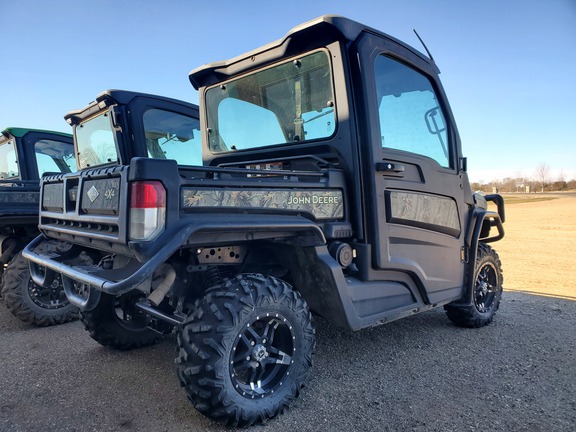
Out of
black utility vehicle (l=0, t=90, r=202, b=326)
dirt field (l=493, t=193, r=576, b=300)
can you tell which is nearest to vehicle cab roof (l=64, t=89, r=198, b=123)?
black utility vehicle (l=0, t=90, r=202, b=326)

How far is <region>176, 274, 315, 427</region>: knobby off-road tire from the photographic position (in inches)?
93.8

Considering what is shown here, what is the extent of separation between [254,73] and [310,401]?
104 inches

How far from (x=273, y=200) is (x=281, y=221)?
0.48 ft

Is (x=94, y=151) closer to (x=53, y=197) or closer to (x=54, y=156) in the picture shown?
(x=54, y=156)

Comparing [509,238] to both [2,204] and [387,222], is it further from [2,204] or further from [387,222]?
[2,204]

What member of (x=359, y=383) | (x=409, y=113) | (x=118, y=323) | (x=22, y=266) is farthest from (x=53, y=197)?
(x=409, y=113)

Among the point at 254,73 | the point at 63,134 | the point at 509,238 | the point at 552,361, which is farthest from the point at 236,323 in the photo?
the point at 509,238

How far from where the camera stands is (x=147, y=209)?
2223 mm

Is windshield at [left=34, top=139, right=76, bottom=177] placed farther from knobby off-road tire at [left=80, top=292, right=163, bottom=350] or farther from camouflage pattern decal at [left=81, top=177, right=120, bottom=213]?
camouflage pattern decal at [left=81, top=177, right=120, bottom=213]

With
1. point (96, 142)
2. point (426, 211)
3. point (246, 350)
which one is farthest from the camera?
point (96, 142)

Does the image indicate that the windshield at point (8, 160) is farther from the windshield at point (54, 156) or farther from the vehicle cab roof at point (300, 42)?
the vehicle cab roof at point (300, 42)

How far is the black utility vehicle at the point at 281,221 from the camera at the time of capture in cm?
240

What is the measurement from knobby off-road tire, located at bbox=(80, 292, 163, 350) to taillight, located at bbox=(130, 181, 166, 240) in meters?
1.44

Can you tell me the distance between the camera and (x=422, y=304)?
3.63m
